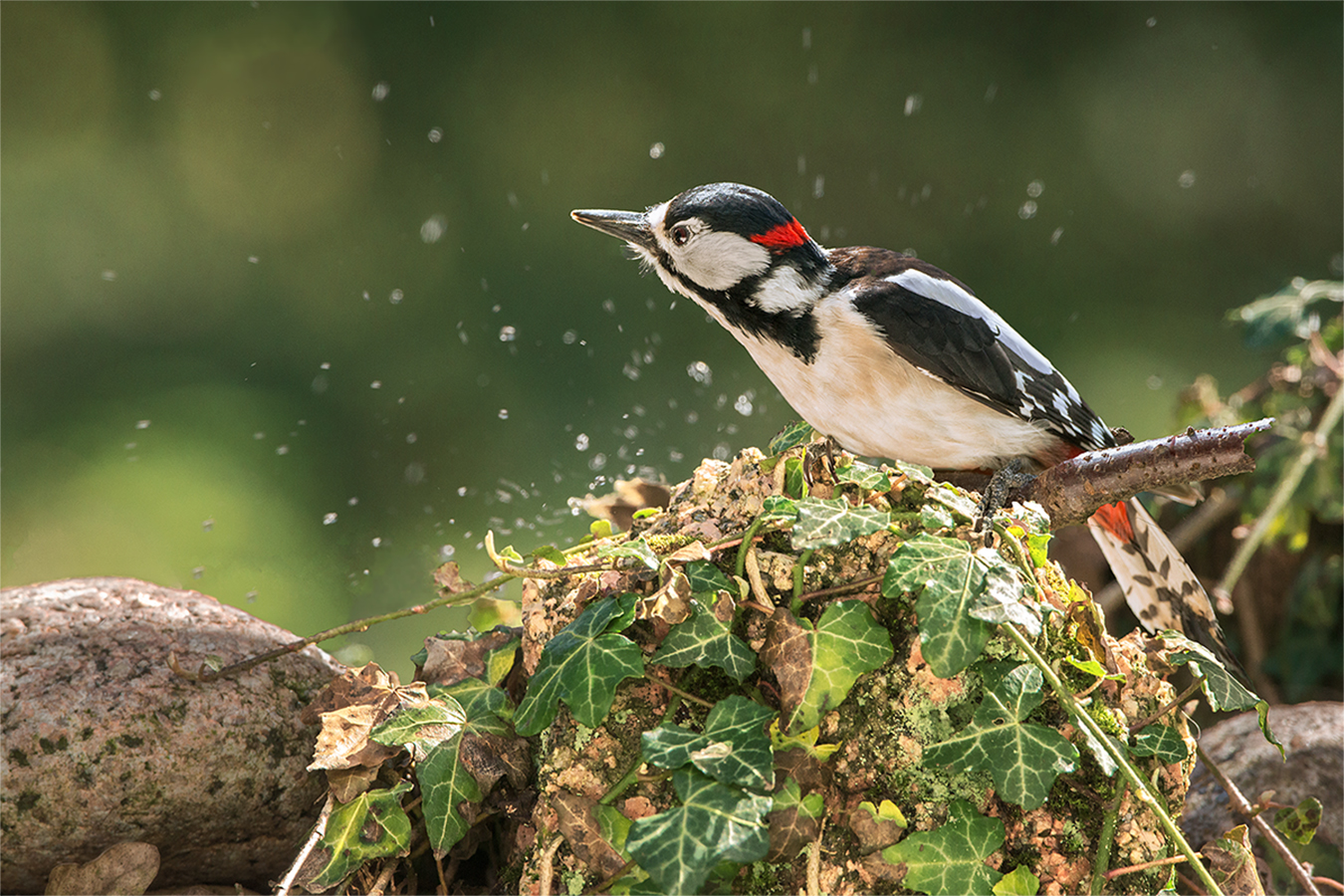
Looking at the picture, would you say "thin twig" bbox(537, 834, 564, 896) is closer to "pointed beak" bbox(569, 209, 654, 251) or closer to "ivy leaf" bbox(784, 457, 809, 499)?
"ivy leaf" bbox(784, 457, 809, 499)

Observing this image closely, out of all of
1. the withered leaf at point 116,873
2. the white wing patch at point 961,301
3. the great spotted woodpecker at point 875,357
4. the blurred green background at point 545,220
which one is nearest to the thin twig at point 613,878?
the withered leaf at point 116,873

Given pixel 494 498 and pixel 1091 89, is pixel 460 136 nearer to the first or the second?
pixel 494 498

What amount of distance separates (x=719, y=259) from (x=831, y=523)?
547mm

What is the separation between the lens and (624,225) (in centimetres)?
131

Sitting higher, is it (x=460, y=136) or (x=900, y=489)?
(x=460, y=136)

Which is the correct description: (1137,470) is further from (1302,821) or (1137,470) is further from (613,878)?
(613,878)

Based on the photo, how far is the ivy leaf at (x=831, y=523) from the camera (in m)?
0.78

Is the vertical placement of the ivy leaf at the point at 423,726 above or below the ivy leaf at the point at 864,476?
above

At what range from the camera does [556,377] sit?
3396 mm

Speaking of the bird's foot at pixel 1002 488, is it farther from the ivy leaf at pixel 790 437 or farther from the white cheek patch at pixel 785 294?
the white cheek patch at pixel 785 294

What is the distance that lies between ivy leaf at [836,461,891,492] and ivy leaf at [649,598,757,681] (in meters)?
0.18

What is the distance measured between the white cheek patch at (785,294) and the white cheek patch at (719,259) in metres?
0.02

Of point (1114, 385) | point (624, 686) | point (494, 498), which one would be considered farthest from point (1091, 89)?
point (624, 686)

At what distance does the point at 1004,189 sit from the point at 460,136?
1918 millimetres
